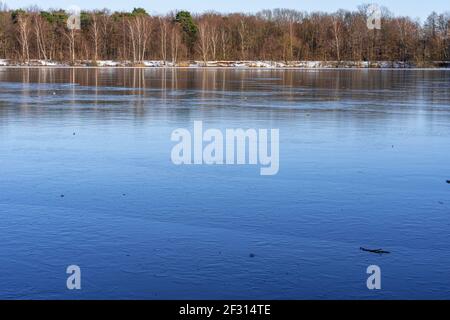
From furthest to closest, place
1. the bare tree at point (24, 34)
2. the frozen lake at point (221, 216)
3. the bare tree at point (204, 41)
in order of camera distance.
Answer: the bare tree at point (204, 41), the bare tree at point (24, 34), the frozen lake at point (221, 216)

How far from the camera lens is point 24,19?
82.0 meters

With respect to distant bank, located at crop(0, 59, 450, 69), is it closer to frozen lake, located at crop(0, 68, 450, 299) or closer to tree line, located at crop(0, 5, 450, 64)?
tree line, located at crop(0, 5, 450, 64)

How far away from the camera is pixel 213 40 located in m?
81.9

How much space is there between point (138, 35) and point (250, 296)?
78.1m

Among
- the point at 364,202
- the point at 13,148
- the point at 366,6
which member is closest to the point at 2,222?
the point at 364,202

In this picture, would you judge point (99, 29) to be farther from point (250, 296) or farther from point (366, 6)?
point (250, 296)

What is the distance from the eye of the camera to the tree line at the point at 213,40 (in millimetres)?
82000

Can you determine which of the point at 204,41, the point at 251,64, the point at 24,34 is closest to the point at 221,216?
the point at 24,34

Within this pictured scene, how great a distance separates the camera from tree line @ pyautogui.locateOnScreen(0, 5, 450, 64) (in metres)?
82.0

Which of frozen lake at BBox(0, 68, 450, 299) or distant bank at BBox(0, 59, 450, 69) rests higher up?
distant bank at BBox(0, 59, 450, 69)

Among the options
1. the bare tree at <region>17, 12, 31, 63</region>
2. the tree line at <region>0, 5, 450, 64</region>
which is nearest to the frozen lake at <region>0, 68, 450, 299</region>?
the bare tree at <region>17, 12, 31, 63</region>

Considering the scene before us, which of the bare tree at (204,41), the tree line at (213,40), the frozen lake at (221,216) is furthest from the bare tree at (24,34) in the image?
the frozen lake at (221,216)

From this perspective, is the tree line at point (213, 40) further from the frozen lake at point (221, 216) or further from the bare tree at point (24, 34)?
the frozen lake at point (221, 216)

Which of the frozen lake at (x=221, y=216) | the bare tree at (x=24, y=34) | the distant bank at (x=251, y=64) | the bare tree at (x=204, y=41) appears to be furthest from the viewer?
the bare tree at (x=204, y=41)
